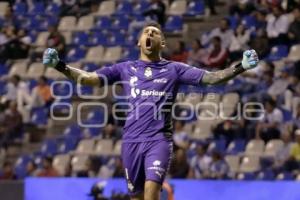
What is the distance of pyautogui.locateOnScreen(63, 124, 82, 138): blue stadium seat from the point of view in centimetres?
1750

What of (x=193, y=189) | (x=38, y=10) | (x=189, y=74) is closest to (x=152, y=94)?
(x=189, y=74)

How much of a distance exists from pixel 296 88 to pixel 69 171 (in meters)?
3.88

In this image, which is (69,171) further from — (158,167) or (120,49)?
(158,167)

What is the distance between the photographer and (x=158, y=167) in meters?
8.34

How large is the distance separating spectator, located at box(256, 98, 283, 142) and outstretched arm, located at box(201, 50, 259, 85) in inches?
267

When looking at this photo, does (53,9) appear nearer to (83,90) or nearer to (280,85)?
(83,90)

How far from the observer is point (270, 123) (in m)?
15.2

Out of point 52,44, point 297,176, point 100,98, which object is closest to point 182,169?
point 297,176

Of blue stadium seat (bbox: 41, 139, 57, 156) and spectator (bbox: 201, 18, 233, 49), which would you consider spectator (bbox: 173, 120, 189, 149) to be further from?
blue stadium seat (bbox: 41, 139, 57, 156)

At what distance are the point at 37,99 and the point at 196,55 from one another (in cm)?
310

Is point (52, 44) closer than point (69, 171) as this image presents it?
No

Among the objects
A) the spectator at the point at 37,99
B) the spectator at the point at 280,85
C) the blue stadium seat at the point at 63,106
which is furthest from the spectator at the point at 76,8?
the spectator at the point at 280,85

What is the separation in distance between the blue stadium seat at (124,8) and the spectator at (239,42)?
3.38 m

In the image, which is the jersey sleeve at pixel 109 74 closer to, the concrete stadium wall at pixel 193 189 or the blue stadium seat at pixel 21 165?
the concrete stadium wall at pixel 193 189
